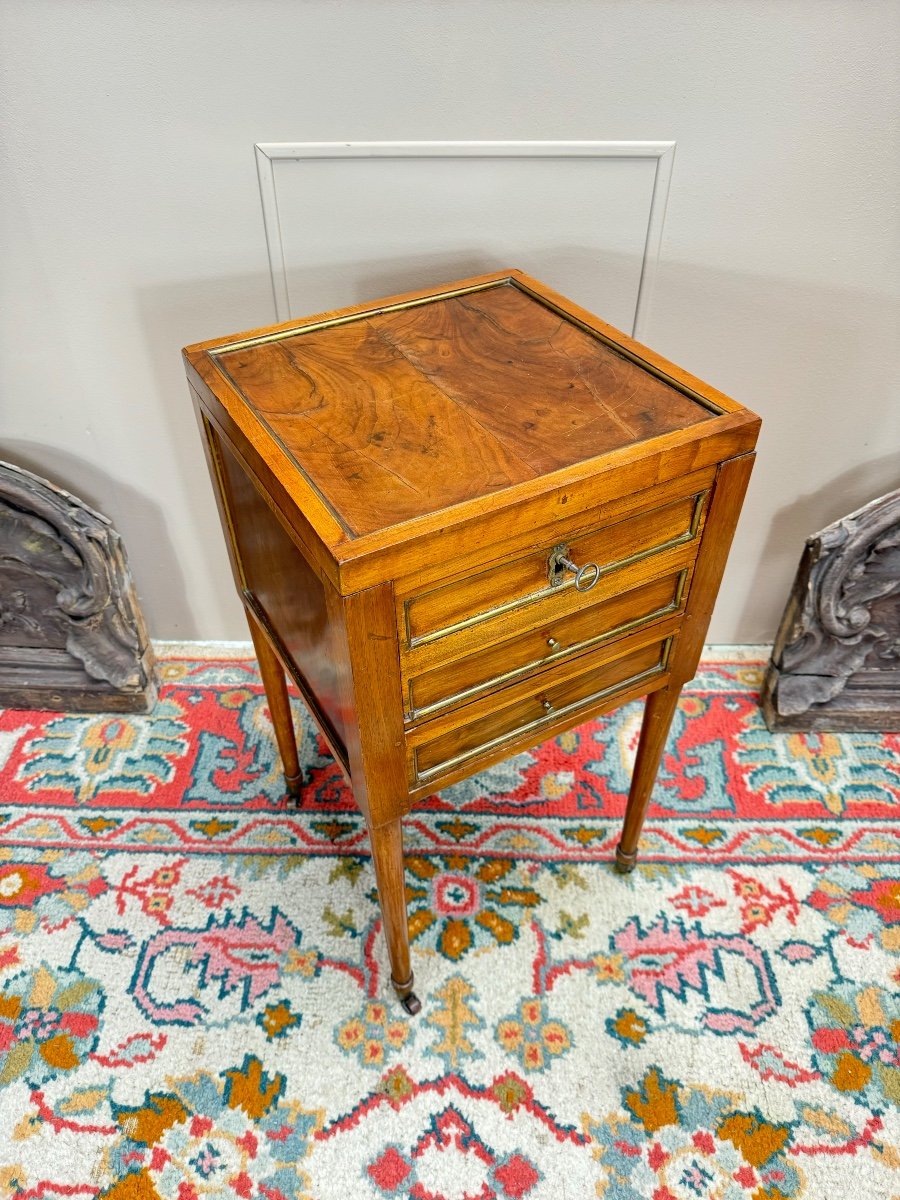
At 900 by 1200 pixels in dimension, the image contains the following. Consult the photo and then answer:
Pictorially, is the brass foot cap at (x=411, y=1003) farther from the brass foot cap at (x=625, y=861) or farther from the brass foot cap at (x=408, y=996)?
the brass foot cap at (x=625, y=861)

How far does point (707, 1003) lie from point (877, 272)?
3.64 feet

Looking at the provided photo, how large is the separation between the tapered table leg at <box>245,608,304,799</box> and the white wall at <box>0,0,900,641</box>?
394 millimetres

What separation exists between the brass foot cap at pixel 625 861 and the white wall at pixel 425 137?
0.69 metres

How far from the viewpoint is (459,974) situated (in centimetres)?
131

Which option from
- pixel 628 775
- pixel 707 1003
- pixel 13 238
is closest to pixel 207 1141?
pixel 707 1003

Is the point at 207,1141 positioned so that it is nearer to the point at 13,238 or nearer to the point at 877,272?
the point at 13,238

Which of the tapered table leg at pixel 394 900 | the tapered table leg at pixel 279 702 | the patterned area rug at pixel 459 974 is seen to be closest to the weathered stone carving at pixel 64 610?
the patterned area rug at pixel 459 974

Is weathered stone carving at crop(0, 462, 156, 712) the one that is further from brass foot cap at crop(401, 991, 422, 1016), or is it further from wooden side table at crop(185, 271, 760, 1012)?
brass foot cap at crop(401, 991, 422, 1016)

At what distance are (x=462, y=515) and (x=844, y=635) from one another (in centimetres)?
104

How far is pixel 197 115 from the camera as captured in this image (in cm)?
116

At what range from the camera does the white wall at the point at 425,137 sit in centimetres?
110

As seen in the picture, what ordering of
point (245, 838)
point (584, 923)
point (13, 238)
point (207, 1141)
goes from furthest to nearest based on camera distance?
point (245, 838)
point (584, 923)
point (13, 238)
point (207, 1141)

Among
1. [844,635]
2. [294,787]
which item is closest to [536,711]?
[294,787]

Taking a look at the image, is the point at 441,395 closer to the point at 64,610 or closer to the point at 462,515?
the point at 462,515
